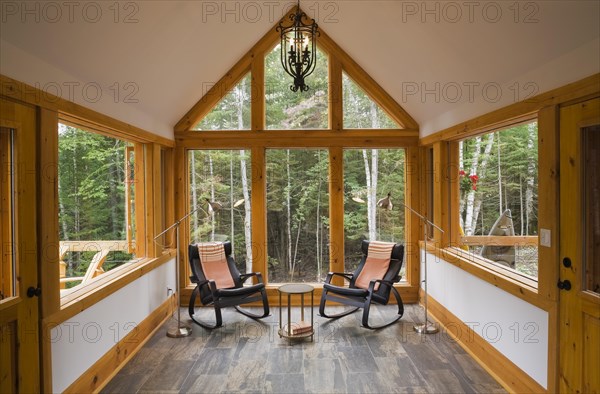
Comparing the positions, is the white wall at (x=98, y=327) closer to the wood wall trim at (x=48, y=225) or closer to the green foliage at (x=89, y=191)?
the wood wall trim at (x=48, y=225)

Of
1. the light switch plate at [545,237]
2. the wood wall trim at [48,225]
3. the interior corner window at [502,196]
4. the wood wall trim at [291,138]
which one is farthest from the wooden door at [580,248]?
the wood wall trim at [48,225]

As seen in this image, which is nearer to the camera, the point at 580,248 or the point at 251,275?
the point at 580,248

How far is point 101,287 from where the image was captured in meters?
3.23

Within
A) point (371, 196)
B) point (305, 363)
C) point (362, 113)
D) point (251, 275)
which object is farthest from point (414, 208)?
point (305, 363)

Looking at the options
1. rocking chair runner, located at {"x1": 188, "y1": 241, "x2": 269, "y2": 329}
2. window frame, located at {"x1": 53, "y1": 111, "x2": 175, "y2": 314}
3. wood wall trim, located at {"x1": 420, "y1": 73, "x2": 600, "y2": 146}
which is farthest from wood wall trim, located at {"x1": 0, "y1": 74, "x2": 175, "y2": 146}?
wood wall trim, located at {"x1": 420, "y1": 73, "x2": 600, "y2": 146}

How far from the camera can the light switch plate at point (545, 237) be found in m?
2.63

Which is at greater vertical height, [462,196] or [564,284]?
[462,196]

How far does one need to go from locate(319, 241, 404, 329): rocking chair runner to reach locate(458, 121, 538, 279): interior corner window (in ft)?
2.88

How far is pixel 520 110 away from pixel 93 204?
376 cm

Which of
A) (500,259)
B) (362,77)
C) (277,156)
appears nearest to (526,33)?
(500,259)

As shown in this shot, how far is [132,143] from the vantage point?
4.27 meters

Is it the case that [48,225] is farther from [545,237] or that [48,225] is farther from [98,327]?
[545,237]

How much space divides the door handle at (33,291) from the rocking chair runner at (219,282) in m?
1.96

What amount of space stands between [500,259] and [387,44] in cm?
248
